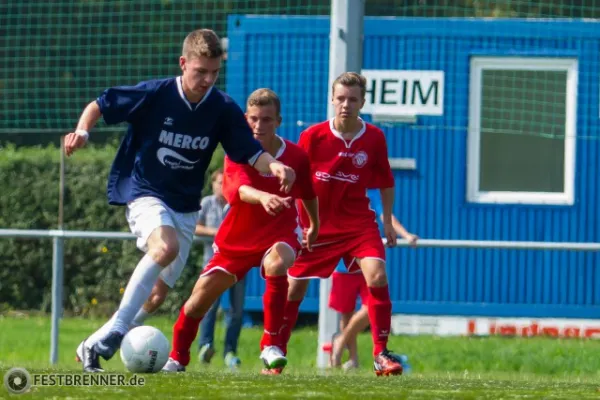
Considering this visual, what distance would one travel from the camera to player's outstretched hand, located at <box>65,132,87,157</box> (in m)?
6.74

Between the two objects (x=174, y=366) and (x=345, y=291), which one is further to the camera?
(x=345, y=291)

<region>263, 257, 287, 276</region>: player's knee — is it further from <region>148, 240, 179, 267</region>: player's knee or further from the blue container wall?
the blue container wall

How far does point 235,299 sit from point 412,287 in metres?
3.47

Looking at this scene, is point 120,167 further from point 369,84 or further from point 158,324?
point 158,324

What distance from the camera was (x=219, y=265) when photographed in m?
8.34

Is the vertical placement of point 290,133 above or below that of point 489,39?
below

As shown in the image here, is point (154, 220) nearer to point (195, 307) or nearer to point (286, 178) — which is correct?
point (286, 178)

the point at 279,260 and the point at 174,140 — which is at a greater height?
the point at 174,140

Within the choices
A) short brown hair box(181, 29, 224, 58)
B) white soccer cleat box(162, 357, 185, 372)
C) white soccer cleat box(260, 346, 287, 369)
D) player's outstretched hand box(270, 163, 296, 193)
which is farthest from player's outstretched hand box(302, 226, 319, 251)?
player's outstretched hand box(270, 163, 296, 193)

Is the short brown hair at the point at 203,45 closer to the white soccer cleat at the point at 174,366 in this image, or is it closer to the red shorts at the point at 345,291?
the white soccer cleat at the point at 174,366

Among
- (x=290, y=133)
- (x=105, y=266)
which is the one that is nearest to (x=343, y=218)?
(x=290, y=133)

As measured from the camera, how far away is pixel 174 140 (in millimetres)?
7496

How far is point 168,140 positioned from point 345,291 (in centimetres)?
313

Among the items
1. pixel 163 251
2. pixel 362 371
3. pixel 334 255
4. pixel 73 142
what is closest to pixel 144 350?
pixel 163 251
